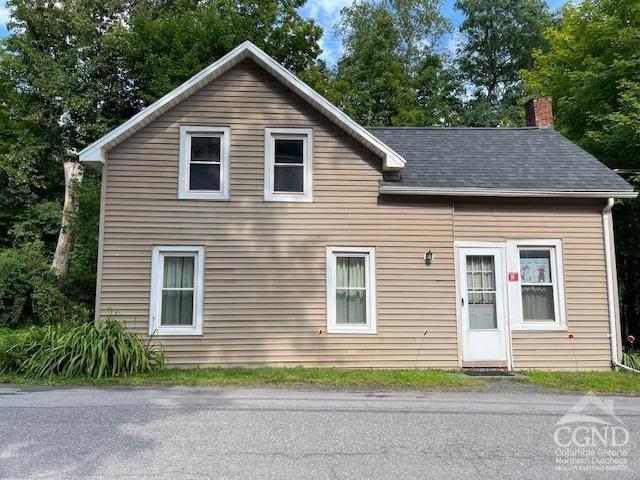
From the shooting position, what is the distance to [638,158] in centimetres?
1374

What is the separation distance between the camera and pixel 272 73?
10.3 meters

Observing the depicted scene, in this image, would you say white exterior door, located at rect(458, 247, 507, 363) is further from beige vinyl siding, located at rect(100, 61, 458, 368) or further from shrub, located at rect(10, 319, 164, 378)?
shrub, located at rect(10, 319, 164, 378)

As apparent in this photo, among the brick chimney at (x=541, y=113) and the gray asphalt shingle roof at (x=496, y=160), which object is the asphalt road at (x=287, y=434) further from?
the brick chimney at (x=541, y=113)

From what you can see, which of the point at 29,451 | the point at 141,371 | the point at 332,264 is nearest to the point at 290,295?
the point at 332,264

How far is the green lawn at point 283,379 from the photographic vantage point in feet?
26.5

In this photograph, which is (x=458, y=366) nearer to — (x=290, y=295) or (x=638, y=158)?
(x=290, y=295)

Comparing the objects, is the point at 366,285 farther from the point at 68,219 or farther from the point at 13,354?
the point at 68,219

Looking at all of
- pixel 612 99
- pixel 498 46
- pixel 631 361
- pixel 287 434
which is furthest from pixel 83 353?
pixel 498 46

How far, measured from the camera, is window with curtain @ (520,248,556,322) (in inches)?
403

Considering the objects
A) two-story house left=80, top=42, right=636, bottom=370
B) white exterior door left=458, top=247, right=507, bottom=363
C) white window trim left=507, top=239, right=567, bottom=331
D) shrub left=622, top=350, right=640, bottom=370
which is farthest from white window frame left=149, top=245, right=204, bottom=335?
shrub left=622, top=350, right=640, bottom=370

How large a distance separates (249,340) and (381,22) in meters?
23.7

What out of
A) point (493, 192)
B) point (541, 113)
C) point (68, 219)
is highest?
point (541, 113)

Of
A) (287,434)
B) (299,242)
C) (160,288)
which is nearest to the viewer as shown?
(287,434)

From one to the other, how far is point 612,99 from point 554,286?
7.92 metres
